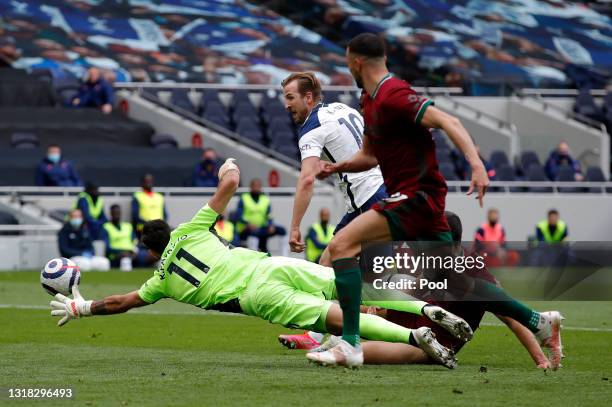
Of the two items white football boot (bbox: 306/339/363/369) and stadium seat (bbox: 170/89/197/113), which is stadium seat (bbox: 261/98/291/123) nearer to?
stadium seat (bbox: 170/89/197/113)

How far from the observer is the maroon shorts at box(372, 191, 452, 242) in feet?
27.3

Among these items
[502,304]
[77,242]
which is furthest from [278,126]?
[502,304]

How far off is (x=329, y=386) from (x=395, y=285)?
1777mm

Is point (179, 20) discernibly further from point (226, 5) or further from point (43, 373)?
point (43, 373)

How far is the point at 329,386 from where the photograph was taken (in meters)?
7.77

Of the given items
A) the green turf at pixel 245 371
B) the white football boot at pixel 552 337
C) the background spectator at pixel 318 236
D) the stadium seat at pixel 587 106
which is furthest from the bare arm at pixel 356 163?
the stadium seat at pixel 587 106

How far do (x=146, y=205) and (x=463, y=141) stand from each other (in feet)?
55.1

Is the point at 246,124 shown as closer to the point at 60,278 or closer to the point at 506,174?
the point at 506,174

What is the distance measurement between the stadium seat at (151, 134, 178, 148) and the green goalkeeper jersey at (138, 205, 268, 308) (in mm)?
19310

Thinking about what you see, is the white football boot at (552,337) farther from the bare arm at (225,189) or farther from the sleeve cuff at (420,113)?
the bare arm at (225,189)

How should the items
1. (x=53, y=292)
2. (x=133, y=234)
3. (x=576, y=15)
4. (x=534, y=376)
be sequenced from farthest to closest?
(x=576, y=15) < (x=133, y=234) < (x=53, y=292) < (x=534, y=376)

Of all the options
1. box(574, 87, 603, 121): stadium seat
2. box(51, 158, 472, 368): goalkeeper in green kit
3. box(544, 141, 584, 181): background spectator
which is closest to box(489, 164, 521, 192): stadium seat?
box(544, 141, 584, 181): background spectator

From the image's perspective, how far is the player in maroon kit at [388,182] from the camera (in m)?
8.32

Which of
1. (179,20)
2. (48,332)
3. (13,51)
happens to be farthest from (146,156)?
(48,332)
